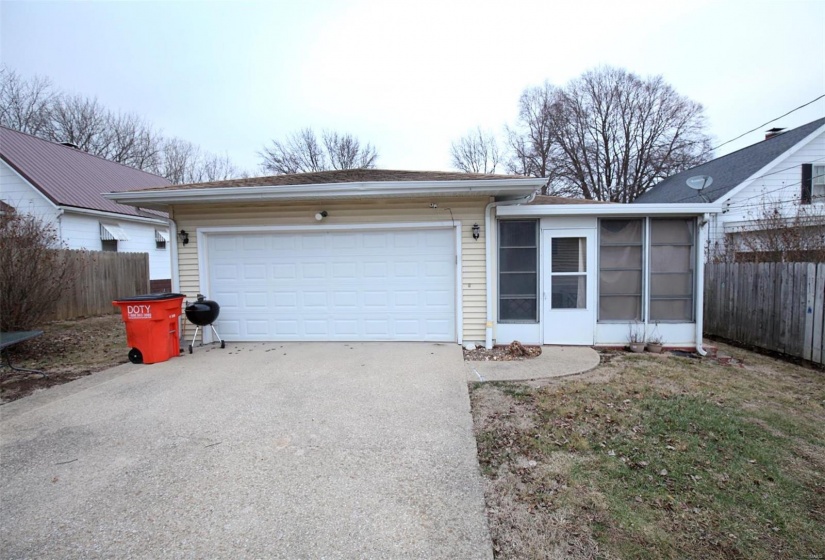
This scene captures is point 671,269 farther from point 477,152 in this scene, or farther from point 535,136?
point 477,152

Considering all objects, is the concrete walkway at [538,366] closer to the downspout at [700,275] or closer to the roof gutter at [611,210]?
the downspout at [700,275]

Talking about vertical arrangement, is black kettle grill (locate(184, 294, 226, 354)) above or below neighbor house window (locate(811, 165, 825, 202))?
below

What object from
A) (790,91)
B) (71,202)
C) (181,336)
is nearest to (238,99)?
(71,202)

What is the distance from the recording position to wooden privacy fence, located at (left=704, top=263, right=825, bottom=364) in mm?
5812

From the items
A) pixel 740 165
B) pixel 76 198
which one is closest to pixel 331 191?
pixel 76 198

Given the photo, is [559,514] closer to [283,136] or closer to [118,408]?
[118,408]

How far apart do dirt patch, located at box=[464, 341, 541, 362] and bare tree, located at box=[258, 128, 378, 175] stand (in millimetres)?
21424

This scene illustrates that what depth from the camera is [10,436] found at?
339 cm

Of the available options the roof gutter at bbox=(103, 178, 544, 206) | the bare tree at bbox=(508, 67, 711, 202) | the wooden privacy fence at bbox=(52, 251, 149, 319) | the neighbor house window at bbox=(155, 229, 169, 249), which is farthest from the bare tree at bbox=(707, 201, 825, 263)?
the neighbor house window at bbox=(155, 229, 169, 249)

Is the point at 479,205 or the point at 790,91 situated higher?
the point at 790,91

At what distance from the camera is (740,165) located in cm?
1320

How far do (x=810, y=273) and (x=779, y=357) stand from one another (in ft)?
4.85

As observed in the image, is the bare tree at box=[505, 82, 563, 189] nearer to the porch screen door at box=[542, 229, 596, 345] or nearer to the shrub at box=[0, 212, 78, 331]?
the porch screen door at box=[542, 229, 596, 345]

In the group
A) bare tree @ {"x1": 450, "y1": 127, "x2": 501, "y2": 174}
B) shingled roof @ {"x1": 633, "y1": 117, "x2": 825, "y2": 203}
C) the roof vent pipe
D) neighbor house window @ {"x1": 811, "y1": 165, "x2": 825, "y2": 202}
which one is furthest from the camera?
bare tree @ {"x1": 450, "y1": 127, "x2": 501, "y2": 174}
